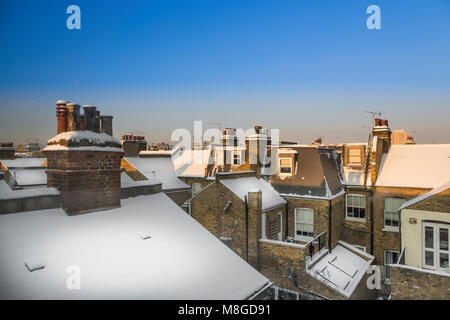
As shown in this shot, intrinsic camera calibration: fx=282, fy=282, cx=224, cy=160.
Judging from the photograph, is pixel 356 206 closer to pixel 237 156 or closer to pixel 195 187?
pixel 237 156

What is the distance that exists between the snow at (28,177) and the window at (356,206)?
19956 millimetres

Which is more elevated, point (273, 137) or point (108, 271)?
point (273, 137)

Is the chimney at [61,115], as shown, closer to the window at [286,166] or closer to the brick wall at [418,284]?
the brick wall at [418,284]

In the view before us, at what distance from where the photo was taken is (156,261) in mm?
5566

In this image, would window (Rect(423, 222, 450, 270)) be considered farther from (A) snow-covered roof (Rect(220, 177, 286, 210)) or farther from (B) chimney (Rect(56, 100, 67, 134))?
(B) chimney (Rect(56, 100, 67, 134))

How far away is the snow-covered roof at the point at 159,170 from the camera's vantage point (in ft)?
72.9

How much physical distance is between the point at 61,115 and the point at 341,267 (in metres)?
14.4

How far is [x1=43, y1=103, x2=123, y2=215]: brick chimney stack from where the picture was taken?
21.8ft

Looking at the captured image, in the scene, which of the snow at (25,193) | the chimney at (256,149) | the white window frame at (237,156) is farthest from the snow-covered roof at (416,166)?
the snow at (25,193)
